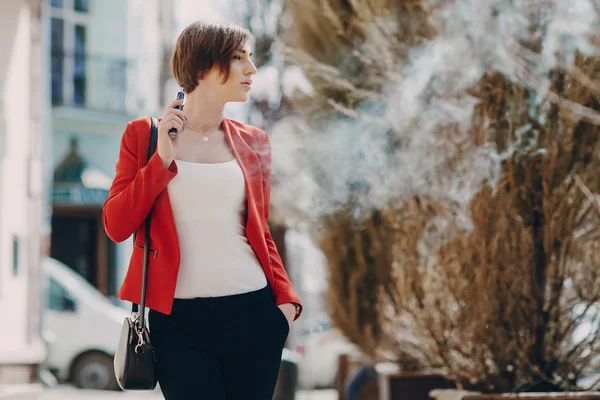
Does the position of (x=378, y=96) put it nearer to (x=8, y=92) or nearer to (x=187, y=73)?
(x=187, y=73)

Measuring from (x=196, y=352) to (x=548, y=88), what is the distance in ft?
7.70

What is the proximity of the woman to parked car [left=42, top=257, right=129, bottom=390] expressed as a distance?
11318 mm

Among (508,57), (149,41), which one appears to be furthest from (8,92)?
(149,41)

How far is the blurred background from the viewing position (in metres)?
4.61

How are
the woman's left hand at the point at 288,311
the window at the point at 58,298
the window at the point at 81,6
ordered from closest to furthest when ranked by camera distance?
the woman's left hand at the point at 288,311 → the window at the point at 58,298 → the window at the point at 81,6

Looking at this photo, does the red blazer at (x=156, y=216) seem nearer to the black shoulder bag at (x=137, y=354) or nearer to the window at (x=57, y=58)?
the black shoulder bag at (x=137, y=354)

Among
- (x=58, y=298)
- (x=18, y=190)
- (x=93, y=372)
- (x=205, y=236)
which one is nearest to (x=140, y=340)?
(x=205, y=236)

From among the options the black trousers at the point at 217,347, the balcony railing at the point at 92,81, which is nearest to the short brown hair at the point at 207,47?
the black trousers at the point at 217,347

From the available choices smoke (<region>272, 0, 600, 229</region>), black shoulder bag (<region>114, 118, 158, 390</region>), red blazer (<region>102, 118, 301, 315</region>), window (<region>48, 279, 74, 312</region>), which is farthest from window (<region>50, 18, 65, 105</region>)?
black shoulder bag (<region>114, 118, 158, 390</region>)

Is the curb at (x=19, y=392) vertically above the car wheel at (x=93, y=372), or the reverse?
the curb at (x=19, y=392)

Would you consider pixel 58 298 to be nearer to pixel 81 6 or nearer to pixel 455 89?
pixel 455 89

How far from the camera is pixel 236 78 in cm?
303

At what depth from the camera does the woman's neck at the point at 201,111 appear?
3.09 metres

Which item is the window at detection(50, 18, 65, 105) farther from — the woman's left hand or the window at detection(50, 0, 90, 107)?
the woman's left hand
